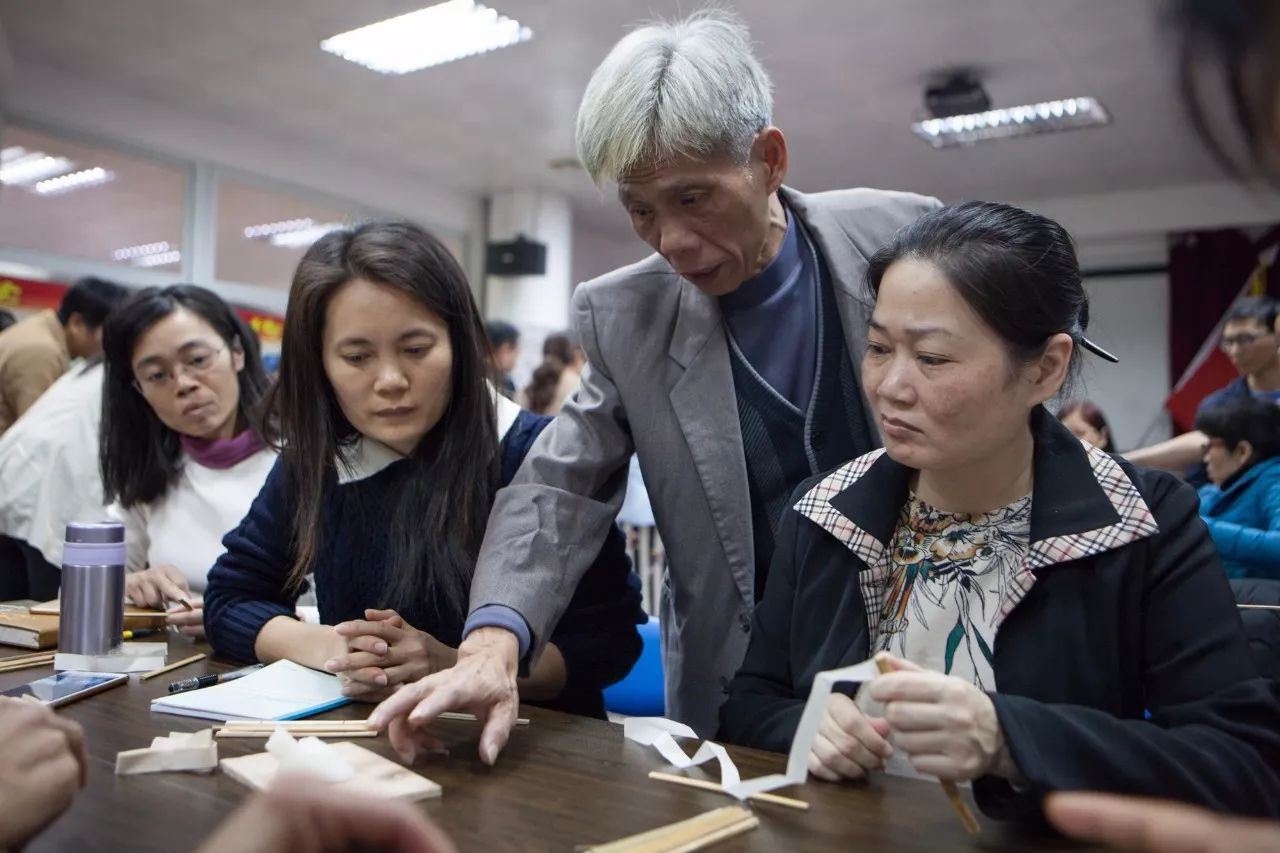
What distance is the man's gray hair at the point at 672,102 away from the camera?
1.37 metres

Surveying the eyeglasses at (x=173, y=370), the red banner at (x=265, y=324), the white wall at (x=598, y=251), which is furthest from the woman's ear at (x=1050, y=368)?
the white wall at (x=598, y=251)

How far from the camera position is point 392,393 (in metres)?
1.54

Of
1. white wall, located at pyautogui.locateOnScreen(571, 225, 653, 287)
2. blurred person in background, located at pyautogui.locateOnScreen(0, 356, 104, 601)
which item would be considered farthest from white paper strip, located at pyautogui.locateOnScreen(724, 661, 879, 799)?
white wall, located at pyautogui.locateOnScreen(571, 225, 653, 287)

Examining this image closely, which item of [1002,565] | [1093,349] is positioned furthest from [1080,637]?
[1093,349]

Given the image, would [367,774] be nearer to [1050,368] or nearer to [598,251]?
[1050,368]

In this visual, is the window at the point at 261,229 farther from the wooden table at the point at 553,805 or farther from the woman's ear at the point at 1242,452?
the wooden table at the point at 553,805

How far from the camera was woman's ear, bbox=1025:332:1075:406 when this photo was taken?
1207 millimetres

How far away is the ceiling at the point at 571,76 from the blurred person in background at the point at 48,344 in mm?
1660

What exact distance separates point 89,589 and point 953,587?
1.26 m

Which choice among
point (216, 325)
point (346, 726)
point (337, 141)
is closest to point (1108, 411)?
point (337, 141)

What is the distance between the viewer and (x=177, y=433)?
2.40 m

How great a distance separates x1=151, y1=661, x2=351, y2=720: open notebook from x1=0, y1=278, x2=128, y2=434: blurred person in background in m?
2.92

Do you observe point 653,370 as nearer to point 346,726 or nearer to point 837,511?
point 837,511

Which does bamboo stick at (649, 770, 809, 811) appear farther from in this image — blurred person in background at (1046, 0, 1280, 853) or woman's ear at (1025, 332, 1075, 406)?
blurred person in background at (1046, 0, 1280, 853)
